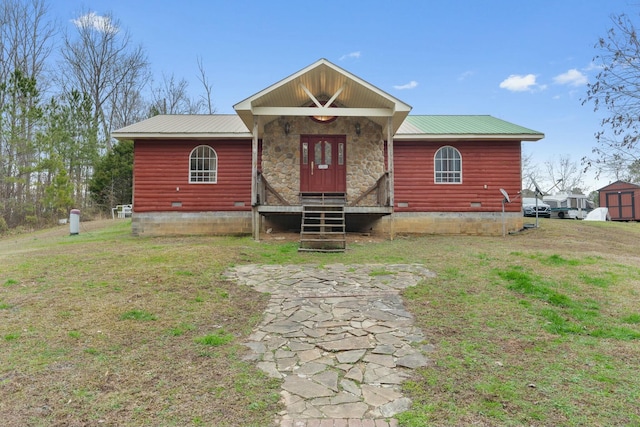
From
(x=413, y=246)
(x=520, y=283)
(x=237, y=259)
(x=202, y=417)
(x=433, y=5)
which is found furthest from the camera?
(x=433, y=5)

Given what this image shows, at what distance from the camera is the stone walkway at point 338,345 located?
2.73 m

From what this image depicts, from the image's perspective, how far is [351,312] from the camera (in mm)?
4730

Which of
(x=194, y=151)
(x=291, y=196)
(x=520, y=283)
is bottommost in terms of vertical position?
(x=520, y=283)

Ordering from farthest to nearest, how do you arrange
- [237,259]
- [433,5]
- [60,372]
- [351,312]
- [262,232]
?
[433,5] < [262,232] < [237,259] < [351,312] < [60,372]

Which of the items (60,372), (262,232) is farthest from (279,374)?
(262,232)

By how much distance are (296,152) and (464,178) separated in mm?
6087

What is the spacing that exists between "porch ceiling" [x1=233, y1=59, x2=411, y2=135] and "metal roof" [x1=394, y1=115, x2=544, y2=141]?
137 centimetres

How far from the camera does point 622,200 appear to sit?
24.4m

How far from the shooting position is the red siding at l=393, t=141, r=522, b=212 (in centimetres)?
1246

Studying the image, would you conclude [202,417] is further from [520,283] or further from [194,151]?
[194,151]

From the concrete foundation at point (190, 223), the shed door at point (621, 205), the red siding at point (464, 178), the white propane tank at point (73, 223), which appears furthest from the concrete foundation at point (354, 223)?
the shed door at point (621, 205)

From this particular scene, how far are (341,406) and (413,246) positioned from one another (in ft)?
24.3

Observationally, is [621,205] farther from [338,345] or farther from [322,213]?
[338,345]

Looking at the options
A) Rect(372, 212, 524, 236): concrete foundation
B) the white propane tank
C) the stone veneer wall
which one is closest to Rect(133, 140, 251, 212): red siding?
the stone veneer wall
